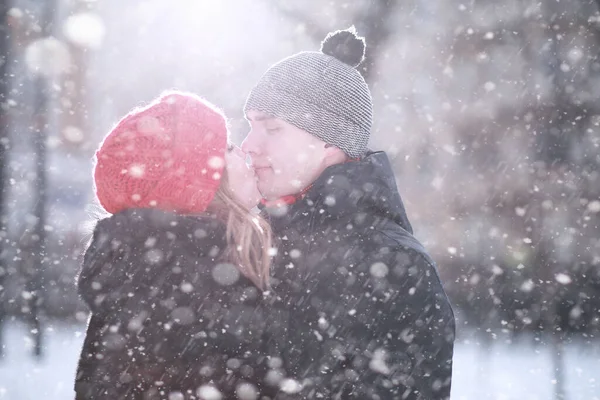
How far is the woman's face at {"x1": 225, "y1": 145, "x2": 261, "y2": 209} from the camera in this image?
227 cm

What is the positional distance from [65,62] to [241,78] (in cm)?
498

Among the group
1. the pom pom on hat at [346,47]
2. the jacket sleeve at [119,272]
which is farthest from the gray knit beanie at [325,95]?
the jacket sleeve at [119,272]

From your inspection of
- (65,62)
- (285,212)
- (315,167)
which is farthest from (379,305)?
(65,62)

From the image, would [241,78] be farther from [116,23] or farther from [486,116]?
[486,116]

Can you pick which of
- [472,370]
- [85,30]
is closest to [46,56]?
[85,30]

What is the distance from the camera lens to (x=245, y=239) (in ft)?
6.61

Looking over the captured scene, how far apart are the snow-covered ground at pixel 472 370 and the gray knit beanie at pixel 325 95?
3875 millimetres

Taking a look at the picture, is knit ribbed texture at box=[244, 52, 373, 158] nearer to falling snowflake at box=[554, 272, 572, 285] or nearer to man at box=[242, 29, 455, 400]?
man at box=[242, 29, 455, 400]

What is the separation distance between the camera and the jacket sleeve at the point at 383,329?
2.14 m

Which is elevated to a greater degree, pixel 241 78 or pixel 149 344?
pixel 241 78

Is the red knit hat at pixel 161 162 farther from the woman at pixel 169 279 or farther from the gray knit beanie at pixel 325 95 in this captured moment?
the gray knit beanie at pixel 325 95

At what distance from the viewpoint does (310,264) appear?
7.64 feet

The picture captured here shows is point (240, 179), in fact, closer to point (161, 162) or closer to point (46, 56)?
point (161, 162)

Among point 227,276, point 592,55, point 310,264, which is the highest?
point 592,55
